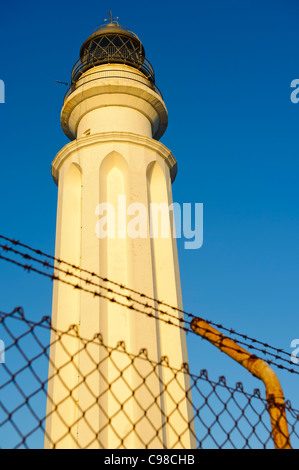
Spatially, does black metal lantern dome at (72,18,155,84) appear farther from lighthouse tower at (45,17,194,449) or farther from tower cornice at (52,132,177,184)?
tower cornice at (52,132,177,184)

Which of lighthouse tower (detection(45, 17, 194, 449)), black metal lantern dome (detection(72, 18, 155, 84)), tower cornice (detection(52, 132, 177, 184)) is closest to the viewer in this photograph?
lighthouse tower (detection(45, 17, 194, 449))

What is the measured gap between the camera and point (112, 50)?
691 inches

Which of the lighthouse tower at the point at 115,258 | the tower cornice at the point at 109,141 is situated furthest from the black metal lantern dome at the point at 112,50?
the tower cornice at the point at 109,141

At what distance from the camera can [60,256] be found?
13.1 m

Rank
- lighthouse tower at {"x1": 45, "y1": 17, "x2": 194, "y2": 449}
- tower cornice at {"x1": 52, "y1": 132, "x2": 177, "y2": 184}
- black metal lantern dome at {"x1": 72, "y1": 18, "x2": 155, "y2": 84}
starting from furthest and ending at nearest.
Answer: black metal lantern dome at {"x1": 72, "y1": 18, "x2": 155, "y2": 84}, tower cornice at {"x1": 52, "y1": 132, "x2": 177, "y2": 184}, lighthouse tower at {"x1": 45, "y1": 17, "x2": 194, "y2": 449}

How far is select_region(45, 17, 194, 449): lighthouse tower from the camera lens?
34.4ft

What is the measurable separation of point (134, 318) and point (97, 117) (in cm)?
647

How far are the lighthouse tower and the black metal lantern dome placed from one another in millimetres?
72

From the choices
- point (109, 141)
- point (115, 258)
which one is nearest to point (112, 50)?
point (109, 141)

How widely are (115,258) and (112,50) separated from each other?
8566 mm

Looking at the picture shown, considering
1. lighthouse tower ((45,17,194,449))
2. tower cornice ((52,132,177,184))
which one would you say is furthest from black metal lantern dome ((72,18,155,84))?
tower cornice ((52,132,177,184))

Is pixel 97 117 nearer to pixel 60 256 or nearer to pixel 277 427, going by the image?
pixel 60 256
